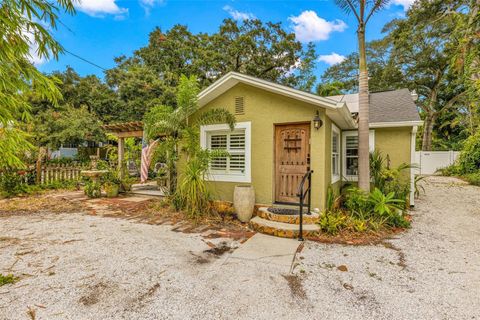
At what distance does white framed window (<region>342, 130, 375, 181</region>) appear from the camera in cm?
768

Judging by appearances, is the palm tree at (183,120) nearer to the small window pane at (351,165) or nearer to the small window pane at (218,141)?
the small window pane at (218,141)

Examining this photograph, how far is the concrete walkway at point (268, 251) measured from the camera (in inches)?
145

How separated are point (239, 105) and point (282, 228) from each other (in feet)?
11.2

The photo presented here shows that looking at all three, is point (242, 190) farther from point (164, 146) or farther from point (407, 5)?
point (407, 5)

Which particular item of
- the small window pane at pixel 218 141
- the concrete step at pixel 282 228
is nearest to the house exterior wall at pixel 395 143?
the concrete step at pixel 282 228

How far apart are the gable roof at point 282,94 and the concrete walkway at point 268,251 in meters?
3.05

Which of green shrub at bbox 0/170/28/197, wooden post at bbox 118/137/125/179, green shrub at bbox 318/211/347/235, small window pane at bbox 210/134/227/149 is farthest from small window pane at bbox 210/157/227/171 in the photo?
green shrub at bbox 0/170/28/197

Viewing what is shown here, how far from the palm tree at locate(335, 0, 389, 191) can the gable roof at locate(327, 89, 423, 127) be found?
675 millimetres

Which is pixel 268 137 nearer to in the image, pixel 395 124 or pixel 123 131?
pixel 395 124

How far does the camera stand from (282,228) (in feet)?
15.8

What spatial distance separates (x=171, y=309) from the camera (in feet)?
8.17

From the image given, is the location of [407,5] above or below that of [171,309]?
above

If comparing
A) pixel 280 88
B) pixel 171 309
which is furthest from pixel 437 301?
pixel 280 88

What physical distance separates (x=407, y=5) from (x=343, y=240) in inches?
831
